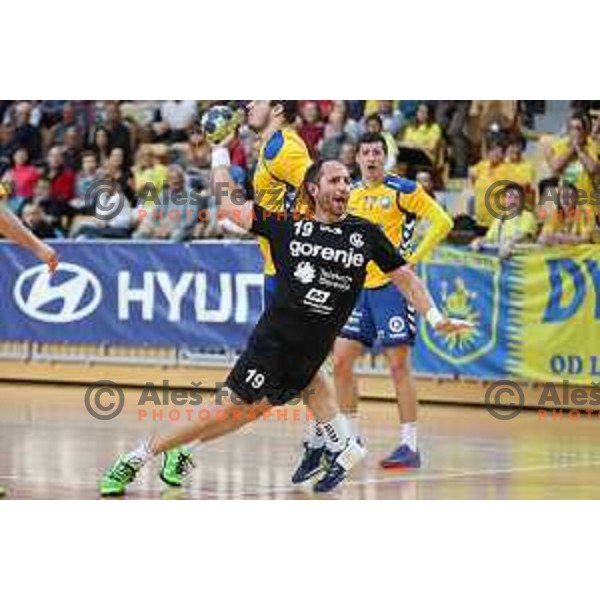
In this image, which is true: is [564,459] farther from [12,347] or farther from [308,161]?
[12,347]

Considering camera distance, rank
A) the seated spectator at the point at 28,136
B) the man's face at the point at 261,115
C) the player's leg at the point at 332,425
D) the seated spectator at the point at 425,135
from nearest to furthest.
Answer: the player's leg at the point at 332,425, the man's face at the point at 261,115, the seated spectator at the point at 425,135, the seated spectator at the point at 28,136

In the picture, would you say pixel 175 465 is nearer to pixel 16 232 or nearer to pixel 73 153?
pixel 16 232

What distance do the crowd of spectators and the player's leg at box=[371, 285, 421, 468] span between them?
5588mm

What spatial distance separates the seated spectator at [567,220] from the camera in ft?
58.3

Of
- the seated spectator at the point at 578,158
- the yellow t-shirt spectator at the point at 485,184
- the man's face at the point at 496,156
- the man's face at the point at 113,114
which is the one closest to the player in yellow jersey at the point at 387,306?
the seated spectator at the point at 578,158

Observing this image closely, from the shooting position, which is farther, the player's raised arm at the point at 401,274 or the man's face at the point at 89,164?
the man's face at the point at 89,164

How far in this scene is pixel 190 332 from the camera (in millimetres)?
19672

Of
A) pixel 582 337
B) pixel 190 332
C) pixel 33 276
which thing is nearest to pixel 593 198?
pixel 582 337

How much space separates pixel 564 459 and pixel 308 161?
12.2ft

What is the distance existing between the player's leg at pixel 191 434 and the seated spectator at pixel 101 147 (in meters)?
12.4

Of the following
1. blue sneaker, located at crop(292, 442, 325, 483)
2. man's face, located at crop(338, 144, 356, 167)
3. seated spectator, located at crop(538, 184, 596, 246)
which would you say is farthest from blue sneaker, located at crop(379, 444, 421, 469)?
man's face, located at crop(338, 144, 356, 167)

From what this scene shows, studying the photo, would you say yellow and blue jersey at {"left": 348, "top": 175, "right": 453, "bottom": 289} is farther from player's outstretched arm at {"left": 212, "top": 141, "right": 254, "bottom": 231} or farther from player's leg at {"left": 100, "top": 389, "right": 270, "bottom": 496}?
player's leg at {"left": 100, "top": 389, "right": 270, "bottom": 496}

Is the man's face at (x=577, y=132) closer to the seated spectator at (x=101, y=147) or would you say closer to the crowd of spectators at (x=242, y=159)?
the crowd of spectators at (x=242, y=159)

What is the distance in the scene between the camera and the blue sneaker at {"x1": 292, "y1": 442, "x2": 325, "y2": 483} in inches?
434
